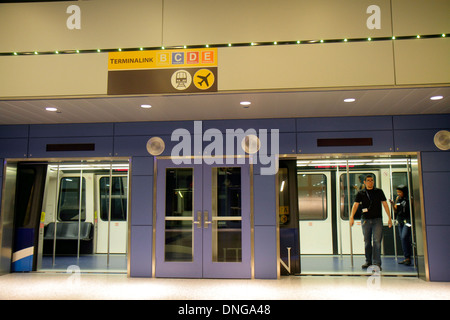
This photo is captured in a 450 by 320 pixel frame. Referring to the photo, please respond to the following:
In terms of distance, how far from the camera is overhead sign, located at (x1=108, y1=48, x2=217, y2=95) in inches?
188

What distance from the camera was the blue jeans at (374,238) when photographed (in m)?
6.54

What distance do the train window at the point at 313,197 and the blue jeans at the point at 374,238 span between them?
1.49 meters

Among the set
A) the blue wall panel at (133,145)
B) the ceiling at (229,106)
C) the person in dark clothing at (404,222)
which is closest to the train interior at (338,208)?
the person in dark clothing at (404,222)

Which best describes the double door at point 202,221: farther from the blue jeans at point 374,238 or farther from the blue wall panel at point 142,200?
the blue jeans at point 374,238

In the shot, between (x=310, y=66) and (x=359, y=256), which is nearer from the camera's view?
(x=310, y=66)

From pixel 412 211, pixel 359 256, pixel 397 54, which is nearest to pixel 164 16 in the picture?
pixel 397 54

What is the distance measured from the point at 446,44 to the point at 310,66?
6.00 feet

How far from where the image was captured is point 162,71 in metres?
4.85

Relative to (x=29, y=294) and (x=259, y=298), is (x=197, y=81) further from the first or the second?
(x=29, y=294)

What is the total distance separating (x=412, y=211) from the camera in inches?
245

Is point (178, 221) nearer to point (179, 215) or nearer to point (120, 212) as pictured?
point (179, 215)

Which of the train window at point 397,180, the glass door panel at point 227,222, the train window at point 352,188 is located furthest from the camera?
the train window at point 352,188

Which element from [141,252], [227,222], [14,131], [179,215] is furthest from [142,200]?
[14,131]

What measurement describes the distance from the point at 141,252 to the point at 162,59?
3.40 meters
